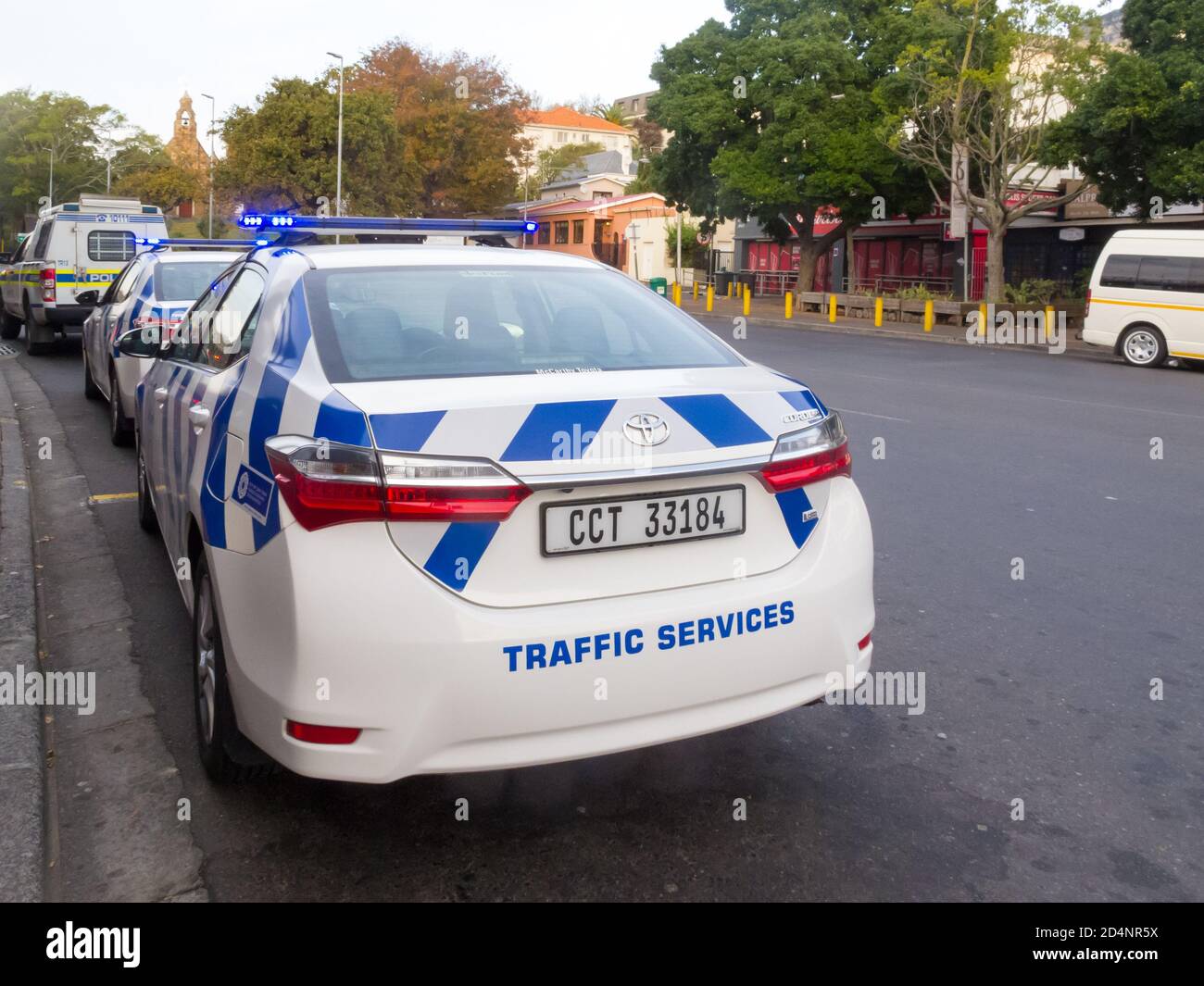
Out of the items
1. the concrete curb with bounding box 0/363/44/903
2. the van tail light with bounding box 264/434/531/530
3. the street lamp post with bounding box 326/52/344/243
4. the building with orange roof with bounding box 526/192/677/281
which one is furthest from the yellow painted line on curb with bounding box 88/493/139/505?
the building with orange roof with bounding box 526/192/677/281

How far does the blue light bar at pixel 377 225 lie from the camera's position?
5992mm

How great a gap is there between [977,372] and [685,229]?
49.2 meters

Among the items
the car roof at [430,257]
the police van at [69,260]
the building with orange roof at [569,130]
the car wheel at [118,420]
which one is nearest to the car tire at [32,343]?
the police van at [69,260]

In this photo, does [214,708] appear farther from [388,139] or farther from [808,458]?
[388,139]

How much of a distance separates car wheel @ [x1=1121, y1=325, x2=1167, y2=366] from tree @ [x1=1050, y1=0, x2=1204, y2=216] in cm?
503

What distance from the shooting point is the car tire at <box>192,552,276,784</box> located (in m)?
3.42

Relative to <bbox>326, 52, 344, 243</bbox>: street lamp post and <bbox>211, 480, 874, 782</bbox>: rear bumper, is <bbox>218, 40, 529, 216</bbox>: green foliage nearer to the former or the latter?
<bbox>326, 52, 344, 243</bbox>: street lamp post

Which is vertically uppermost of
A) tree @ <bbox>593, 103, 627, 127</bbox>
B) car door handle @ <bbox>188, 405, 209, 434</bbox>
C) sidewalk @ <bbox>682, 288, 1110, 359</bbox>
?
tree @ <bbox>593, 103, 627, 127</bbox>

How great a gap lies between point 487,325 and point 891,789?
1.81 meters

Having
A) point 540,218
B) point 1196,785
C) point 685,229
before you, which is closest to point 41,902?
point 1196,785

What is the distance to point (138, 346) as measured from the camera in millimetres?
5285

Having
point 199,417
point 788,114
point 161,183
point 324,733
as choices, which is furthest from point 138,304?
point 161,183

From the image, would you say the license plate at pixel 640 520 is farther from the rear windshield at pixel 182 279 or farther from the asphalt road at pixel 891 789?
the rear windshield at pixel 182 279
